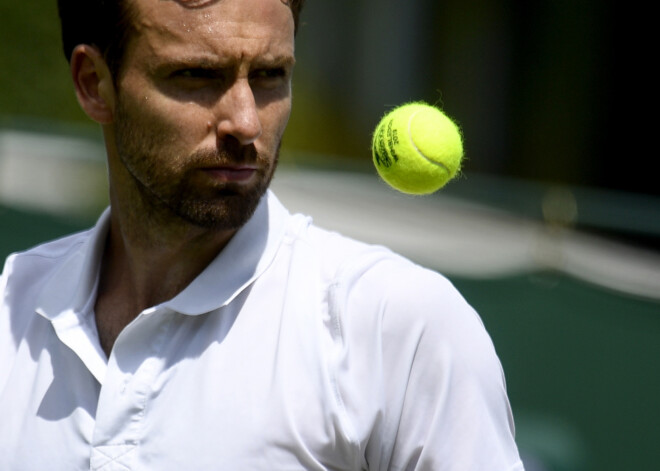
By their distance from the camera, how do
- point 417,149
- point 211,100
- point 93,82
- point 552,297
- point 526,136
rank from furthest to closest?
1. point 526,136
2. point 552,297
3. point 93,82
4. point 417,149
5. point 211,100

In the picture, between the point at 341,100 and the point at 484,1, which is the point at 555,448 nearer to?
the point at 341,100

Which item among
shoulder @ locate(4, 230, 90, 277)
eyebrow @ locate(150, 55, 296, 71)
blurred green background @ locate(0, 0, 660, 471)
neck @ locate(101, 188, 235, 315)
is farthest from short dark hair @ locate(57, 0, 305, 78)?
blurred green background @ locate(0, 0, 660, 471)

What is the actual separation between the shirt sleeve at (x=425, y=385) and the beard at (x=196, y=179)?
0.36 metres

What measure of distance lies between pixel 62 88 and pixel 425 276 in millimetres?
4971

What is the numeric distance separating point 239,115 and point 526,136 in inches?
257

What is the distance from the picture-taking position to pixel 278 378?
201 centimetres

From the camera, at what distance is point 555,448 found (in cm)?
409

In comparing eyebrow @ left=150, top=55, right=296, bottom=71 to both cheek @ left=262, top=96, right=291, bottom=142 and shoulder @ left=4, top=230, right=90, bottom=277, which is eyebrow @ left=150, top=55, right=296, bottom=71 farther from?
shoulder @ left=4, top=230, right=90, bottom=277

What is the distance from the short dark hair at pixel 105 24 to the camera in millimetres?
2318

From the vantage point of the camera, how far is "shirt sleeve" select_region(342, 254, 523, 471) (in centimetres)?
197

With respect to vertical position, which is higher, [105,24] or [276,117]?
[105,24]

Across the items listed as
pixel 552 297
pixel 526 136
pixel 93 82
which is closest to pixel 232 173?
pixel 93 82

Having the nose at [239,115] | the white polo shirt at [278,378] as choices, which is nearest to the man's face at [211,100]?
the nose at [239,115]

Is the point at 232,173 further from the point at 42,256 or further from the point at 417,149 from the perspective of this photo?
the point at 42,256
